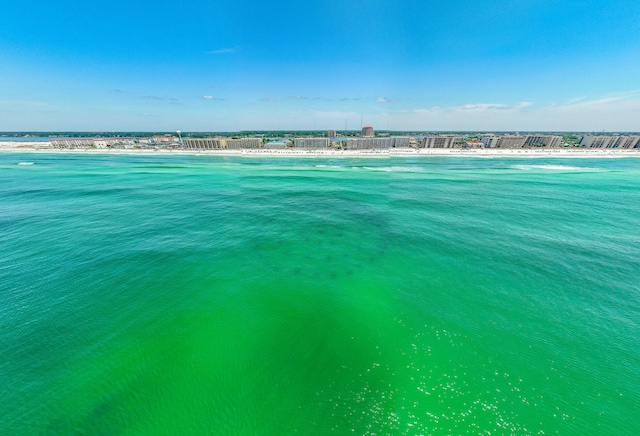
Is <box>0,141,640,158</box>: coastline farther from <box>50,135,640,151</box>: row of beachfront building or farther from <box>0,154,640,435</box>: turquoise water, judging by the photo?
<box>0,154,640,435</box>: turquoise water

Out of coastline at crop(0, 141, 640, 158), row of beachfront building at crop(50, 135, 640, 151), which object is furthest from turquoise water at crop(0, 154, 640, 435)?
row of beachfront building at crop(50, 135, 640, 151)

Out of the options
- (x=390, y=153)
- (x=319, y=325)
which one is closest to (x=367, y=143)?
(x=390, y=153)

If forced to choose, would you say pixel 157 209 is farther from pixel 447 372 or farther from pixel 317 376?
pixel 447 372

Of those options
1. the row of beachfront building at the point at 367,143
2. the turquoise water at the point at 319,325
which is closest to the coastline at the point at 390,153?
the row of beachfront building at the point at 367,143

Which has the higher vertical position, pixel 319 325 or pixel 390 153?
pixel 319 325

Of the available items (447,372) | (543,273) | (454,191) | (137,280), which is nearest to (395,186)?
(454,191)

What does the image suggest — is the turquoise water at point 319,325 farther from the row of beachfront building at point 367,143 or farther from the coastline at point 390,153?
the row of beachfront building at point 367,143

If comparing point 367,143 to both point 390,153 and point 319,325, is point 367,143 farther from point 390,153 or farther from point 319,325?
point 319,325

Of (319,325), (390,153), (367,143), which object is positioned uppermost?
(319,325)

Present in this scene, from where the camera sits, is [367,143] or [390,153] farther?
[367,143]
